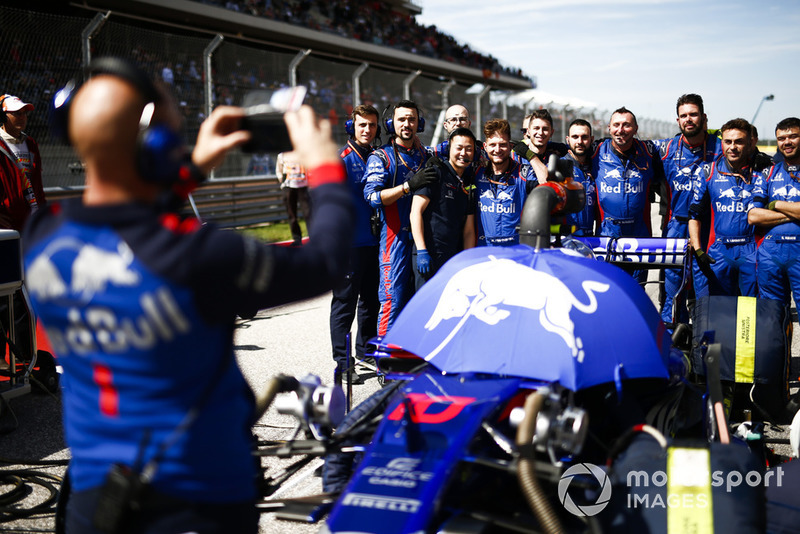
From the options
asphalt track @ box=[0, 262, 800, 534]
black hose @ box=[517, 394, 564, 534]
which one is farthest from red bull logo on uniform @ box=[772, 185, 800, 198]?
black hose @ box=[517, 394, 564, 534]

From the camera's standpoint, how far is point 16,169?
6.27 m

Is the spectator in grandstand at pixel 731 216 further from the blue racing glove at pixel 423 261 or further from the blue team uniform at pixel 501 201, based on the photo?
the blue racing glove at pixel 423 261

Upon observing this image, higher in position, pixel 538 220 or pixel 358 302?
pixel 538 220

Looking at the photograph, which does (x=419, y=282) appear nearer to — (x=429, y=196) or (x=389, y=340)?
(x=429, y=196)

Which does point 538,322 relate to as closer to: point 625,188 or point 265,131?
point 265,131

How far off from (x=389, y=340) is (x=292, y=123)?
1.50m

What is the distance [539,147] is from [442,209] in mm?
1260

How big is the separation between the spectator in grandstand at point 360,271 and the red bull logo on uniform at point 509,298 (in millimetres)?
3077

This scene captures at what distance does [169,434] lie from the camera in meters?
1.47

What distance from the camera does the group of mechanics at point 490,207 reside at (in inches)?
228

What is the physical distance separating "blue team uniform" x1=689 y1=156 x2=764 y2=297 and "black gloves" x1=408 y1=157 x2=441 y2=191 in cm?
232

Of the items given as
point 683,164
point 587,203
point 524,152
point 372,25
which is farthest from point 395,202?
point 372,25

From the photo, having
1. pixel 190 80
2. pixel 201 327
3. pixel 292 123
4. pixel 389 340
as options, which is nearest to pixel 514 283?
pixel 389 340

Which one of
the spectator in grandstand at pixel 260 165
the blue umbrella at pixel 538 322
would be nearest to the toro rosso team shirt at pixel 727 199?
the blue umbrella at pixel 538 322
